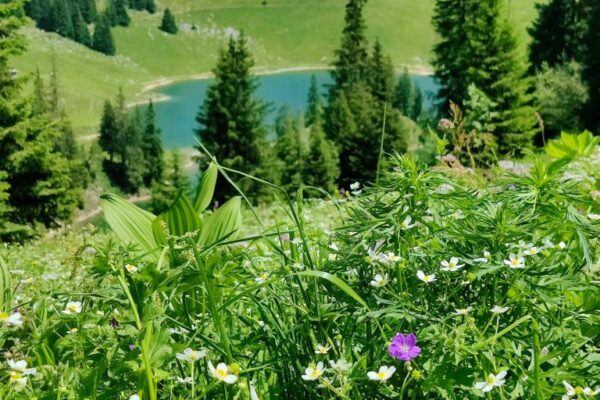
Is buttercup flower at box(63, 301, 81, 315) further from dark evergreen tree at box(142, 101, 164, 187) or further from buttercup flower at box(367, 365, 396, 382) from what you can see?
dark evergreen tree at box(142, 101, 164, 187)

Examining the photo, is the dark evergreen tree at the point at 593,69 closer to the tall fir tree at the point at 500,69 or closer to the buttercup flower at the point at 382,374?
the tall fir tree at the point at 500,69

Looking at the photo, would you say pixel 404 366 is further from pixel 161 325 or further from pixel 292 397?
pixel 161 325

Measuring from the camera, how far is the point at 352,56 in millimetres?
84500

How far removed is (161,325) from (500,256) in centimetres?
102

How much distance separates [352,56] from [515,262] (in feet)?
279

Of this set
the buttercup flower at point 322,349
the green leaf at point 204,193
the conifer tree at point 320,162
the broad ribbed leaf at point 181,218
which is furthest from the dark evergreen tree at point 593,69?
the buttercup flower at point 322,349

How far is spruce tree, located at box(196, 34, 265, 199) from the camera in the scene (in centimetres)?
5523

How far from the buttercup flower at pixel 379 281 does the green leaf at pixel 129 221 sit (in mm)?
1304

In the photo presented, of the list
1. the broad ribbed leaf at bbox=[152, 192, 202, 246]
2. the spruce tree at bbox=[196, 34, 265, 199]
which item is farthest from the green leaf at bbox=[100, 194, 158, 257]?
the spruce tree at bbox=[196, 34, 265, 199]

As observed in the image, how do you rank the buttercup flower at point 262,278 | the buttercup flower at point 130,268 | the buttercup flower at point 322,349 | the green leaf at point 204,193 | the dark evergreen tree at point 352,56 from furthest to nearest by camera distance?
the dark evergreen tree at point 352,56
the green leaf at point 204,193
the buttercup flower at point 262,278
the buttercup flower at point 130,268
the buttercup flower at point 322,349

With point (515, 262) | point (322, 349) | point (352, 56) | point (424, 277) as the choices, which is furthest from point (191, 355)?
point (352, 56)

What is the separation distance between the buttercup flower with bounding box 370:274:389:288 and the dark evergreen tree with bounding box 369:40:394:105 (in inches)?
3228

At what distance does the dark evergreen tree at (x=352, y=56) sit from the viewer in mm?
84062

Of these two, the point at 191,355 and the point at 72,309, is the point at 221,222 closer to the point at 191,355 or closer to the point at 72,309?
the point at 72,309
